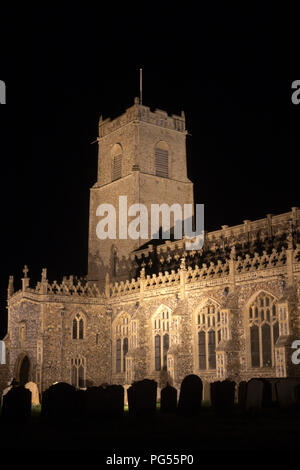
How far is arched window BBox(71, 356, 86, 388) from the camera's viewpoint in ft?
122

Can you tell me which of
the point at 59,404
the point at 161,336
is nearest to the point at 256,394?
the point at 59,404

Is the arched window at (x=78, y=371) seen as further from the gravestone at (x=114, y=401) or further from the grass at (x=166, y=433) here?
the gravestone at (x=114, y=401)

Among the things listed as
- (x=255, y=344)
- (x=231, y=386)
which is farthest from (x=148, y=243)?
(x=231, y=386)

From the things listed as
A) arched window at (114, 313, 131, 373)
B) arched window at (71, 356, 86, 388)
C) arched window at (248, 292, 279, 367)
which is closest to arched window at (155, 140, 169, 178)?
arched window at (114, 313, 131, 373)

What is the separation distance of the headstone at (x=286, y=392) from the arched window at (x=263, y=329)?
882 centimetres

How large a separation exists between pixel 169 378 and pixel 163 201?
16.7m

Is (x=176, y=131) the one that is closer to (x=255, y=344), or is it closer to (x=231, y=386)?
(x=255, y=344)

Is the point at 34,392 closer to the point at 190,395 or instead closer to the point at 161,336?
the point at 161,336

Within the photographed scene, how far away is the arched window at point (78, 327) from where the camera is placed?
124 feet

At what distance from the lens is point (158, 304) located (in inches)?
1398

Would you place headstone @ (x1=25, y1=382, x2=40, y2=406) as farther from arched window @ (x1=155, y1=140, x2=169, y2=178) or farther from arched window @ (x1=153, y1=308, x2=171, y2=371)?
arched window @ (x1=155, y1=140, x2=169, y2=178)

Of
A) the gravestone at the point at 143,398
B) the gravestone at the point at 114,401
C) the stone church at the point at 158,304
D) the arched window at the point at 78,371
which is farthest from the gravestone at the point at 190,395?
the arched window at the point at 78,371

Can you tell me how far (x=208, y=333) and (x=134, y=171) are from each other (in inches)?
654
